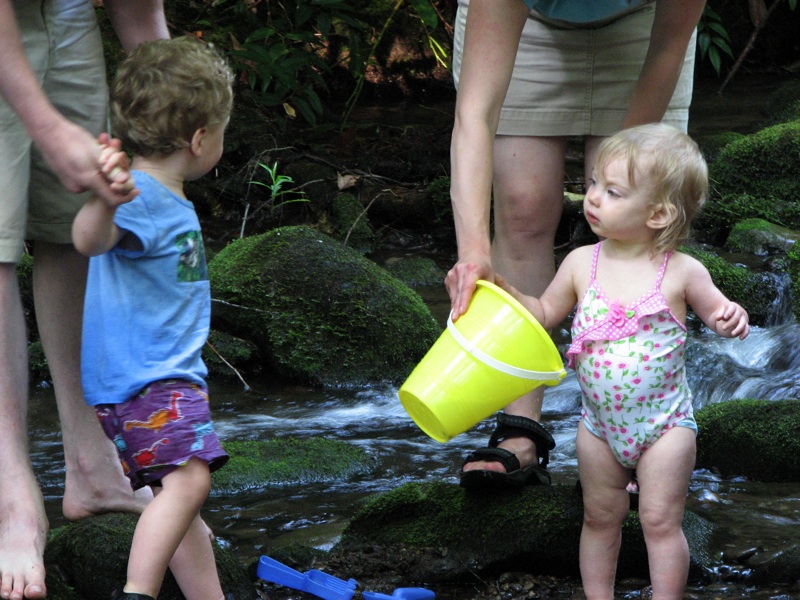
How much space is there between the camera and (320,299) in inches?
212

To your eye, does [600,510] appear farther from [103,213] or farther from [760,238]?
[760,238]

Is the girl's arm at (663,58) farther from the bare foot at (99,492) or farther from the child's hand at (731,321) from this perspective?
the bare foot at (99,492)

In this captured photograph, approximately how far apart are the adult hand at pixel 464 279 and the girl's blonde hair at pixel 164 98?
0.65 metres

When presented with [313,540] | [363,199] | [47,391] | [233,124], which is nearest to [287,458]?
[313,540]

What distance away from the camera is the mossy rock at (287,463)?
12.8 feet

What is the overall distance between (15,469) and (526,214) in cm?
152

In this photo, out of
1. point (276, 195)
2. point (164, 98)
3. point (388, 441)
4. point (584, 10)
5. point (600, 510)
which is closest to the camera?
point (164, 98)

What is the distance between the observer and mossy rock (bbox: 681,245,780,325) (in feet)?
19.5

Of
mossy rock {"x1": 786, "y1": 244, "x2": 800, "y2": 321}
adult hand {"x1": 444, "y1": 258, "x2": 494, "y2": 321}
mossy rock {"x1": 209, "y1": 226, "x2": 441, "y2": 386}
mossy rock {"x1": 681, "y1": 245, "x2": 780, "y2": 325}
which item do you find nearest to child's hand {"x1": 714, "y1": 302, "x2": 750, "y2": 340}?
adult hand {"x1": 444, "y1": 258, "x2": 494, "y2": 321}

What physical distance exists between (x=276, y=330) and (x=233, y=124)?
3.17m

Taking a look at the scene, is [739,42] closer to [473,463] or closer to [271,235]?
[271,235]

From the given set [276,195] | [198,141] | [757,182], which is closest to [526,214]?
[198,141]

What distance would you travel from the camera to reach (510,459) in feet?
9.77

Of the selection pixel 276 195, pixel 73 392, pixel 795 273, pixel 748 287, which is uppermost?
pixel 73 392
